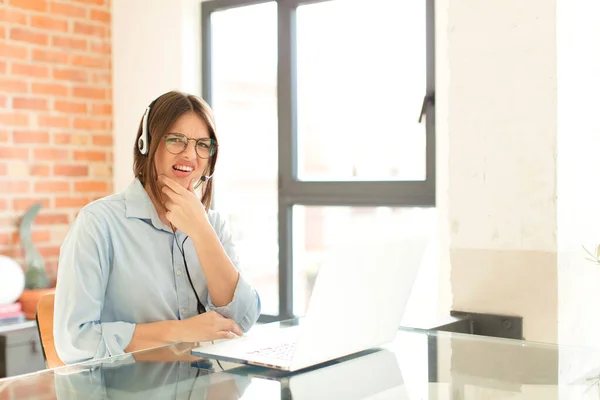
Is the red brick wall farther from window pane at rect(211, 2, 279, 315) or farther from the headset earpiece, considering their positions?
the headset earpiece

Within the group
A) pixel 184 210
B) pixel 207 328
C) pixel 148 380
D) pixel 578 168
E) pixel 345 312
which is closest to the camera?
pixel 148 380

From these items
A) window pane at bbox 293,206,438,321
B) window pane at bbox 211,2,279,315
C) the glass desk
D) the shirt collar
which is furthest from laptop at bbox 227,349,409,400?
window pane at bbox 211,2,279,315

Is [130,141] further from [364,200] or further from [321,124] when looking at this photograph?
[364,200]

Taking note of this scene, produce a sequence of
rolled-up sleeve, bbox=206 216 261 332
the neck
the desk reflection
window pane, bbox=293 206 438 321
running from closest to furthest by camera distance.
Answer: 1. the desk reflection
2. rolled-up sleeve, bbox=206 216 261 332
3. the neck
4. window pane, bbox=293 206 438 321

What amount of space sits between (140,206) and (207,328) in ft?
1.46

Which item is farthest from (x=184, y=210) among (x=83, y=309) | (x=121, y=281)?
(x=83, y=309)

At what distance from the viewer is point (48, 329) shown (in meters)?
2.10

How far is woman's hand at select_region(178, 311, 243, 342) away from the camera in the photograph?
184cm

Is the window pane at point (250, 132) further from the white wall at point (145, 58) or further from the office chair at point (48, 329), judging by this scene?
the office chair at point (48, 329)

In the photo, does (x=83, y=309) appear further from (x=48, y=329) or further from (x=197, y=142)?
(x=197, y=142)

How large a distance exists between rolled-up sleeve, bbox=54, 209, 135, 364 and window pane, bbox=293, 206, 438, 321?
1.14m

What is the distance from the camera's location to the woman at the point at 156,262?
191 centimetres

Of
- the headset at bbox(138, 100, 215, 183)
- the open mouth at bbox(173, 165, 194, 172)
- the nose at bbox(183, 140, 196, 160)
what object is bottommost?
the open mouth at bbox(173, 165, 194, 172)

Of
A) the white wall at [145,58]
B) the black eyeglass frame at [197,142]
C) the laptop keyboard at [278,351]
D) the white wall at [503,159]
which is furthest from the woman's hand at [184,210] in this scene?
the white wall at [145,58]
